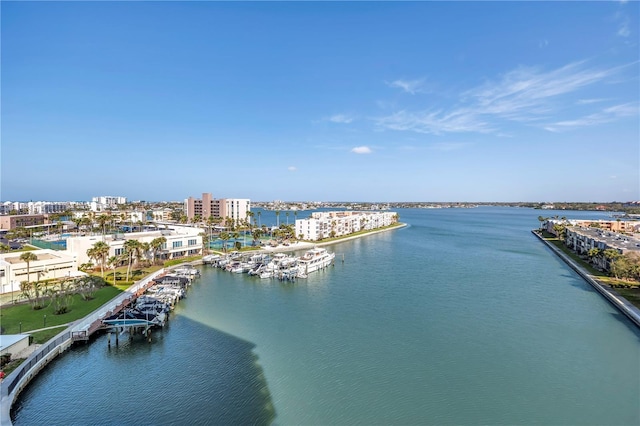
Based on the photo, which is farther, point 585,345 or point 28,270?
point 28,270

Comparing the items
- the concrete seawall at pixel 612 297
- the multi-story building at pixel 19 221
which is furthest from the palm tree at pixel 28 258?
the multi-story building at pixel 19 221

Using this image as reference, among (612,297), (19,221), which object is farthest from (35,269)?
(19,221)

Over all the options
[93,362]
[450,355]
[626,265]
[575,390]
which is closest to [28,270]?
[93,362]

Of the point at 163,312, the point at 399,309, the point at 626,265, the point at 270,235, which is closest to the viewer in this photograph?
the point at 163,312

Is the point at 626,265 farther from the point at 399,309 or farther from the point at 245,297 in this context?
the point at 245,297

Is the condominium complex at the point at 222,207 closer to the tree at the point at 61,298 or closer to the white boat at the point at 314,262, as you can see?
the white boat at the point at 314,262

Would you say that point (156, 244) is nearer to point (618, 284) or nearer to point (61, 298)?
point (61, 298)
